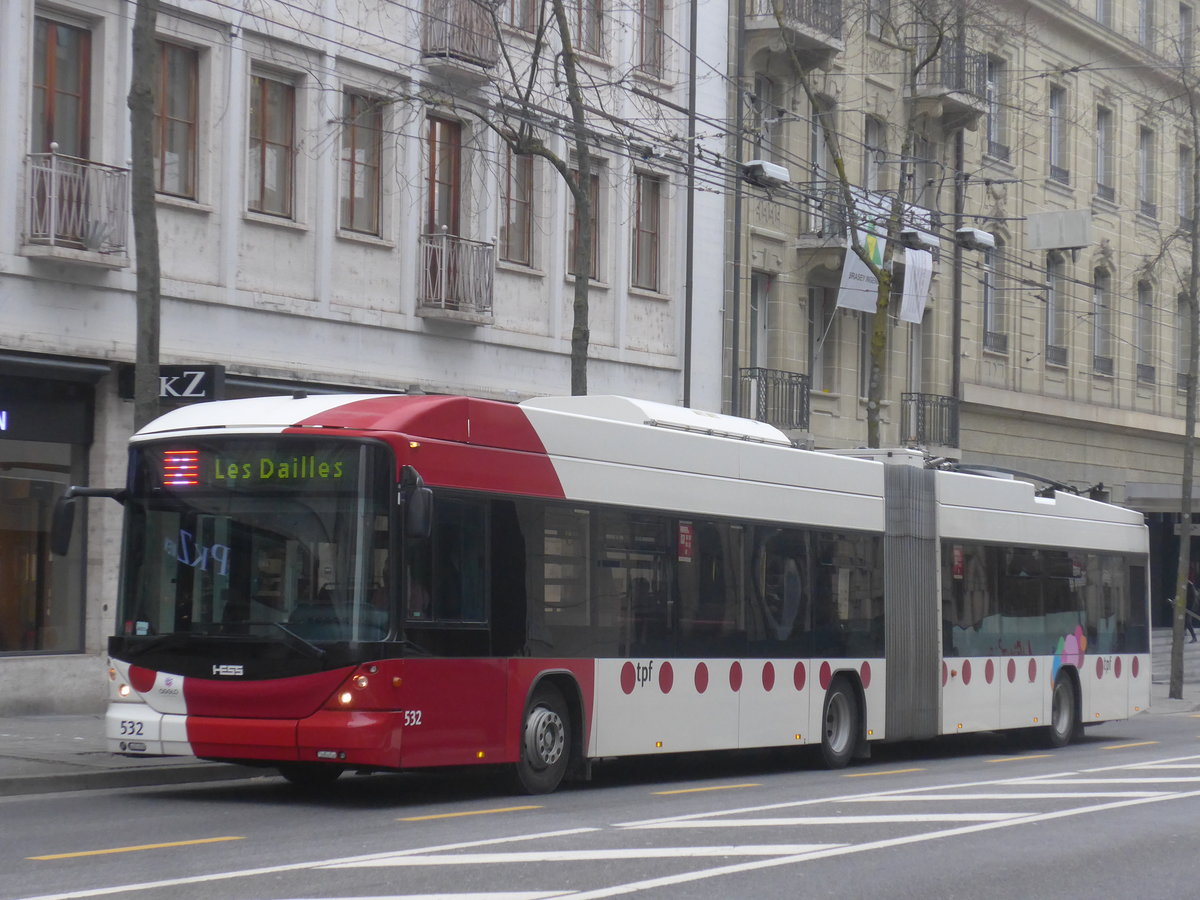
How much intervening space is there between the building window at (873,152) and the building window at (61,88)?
56.5 feet

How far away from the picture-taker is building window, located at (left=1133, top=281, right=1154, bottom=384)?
46.7 meters

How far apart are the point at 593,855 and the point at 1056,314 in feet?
113

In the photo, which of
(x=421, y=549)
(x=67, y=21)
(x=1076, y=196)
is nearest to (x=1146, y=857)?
(x=421, y=549)

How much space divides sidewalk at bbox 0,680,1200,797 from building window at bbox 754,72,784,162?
16.7 meters

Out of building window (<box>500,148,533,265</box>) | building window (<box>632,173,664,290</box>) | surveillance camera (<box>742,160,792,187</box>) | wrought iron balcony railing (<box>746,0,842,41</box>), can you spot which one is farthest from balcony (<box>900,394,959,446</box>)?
surveillance camera (<box>742,160,792,187</box>)

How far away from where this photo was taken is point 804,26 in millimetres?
31484

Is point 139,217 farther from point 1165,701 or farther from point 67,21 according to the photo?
point 1165,701

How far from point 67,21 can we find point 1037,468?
26.2 meters

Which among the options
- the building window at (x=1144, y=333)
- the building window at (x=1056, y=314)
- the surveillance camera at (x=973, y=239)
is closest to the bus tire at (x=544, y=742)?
the surveillance camera at (x=973, y=239)

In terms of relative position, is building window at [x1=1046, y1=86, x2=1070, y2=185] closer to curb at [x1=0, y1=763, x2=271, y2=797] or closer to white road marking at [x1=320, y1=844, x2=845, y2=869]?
curb at [x1=0, y1=763, x2=271, y2=797]

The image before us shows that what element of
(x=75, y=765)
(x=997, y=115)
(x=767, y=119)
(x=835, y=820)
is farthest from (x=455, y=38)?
(x=997, y=115)

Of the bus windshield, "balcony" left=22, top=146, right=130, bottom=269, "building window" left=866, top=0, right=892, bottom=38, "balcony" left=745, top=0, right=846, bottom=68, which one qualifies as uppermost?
"building window" left=866, top=0, right=892, bottom=38

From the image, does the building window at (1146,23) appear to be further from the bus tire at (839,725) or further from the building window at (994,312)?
the bus tire at (839,725)

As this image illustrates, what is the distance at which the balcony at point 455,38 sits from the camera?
24391mm
